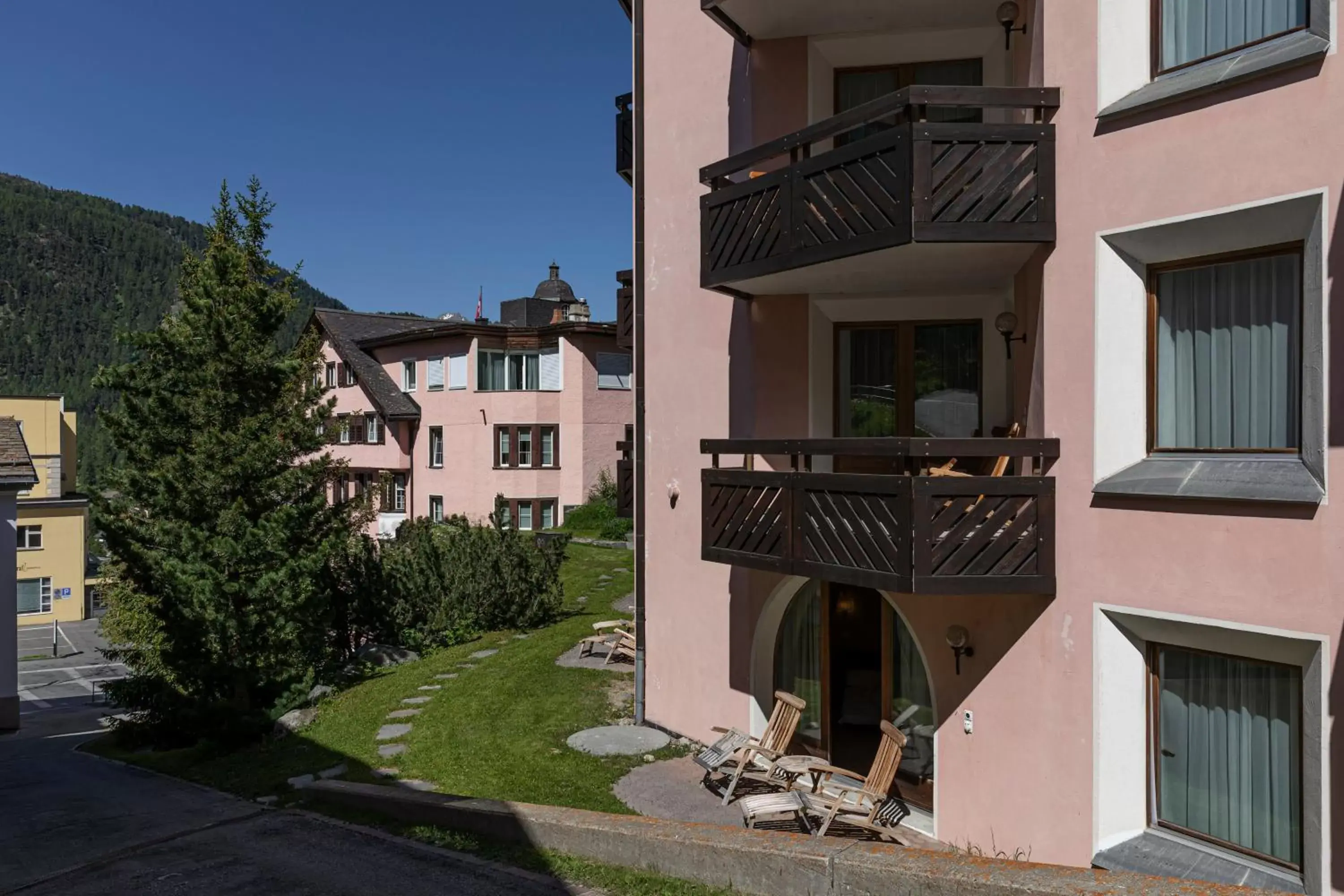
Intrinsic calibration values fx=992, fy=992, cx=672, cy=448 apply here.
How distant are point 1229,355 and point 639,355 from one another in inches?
308

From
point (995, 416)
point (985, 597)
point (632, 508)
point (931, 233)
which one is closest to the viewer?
point (931, 233)

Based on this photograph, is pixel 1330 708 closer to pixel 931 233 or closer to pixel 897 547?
pixel 897 547

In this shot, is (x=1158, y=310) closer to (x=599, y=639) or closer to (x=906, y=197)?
(x=906, y=197)

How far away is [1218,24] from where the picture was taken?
7.13m

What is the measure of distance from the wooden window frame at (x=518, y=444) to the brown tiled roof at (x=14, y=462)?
19.1 m

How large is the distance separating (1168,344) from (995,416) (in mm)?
2670

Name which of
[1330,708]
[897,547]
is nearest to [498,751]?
[897,547]

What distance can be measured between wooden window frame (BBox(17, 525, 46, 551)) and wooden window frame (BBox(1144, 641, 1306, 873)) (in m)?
64.1

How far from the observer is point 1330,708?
631cm

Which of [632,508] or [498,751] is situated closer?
[498,751]

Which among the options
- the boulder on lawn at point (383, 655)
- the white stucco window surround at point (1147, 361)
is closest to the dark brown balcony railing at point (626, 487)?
the boulder on lawn at point (383, 655)

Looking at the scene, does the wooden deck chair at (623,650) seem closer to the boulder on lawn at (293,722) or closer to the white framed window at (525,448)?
the boulder on lawn at (293,722)

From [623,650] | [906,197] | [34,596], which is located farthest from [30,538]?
[906,197]

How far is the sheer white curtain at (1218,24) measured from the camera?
22.2ft
